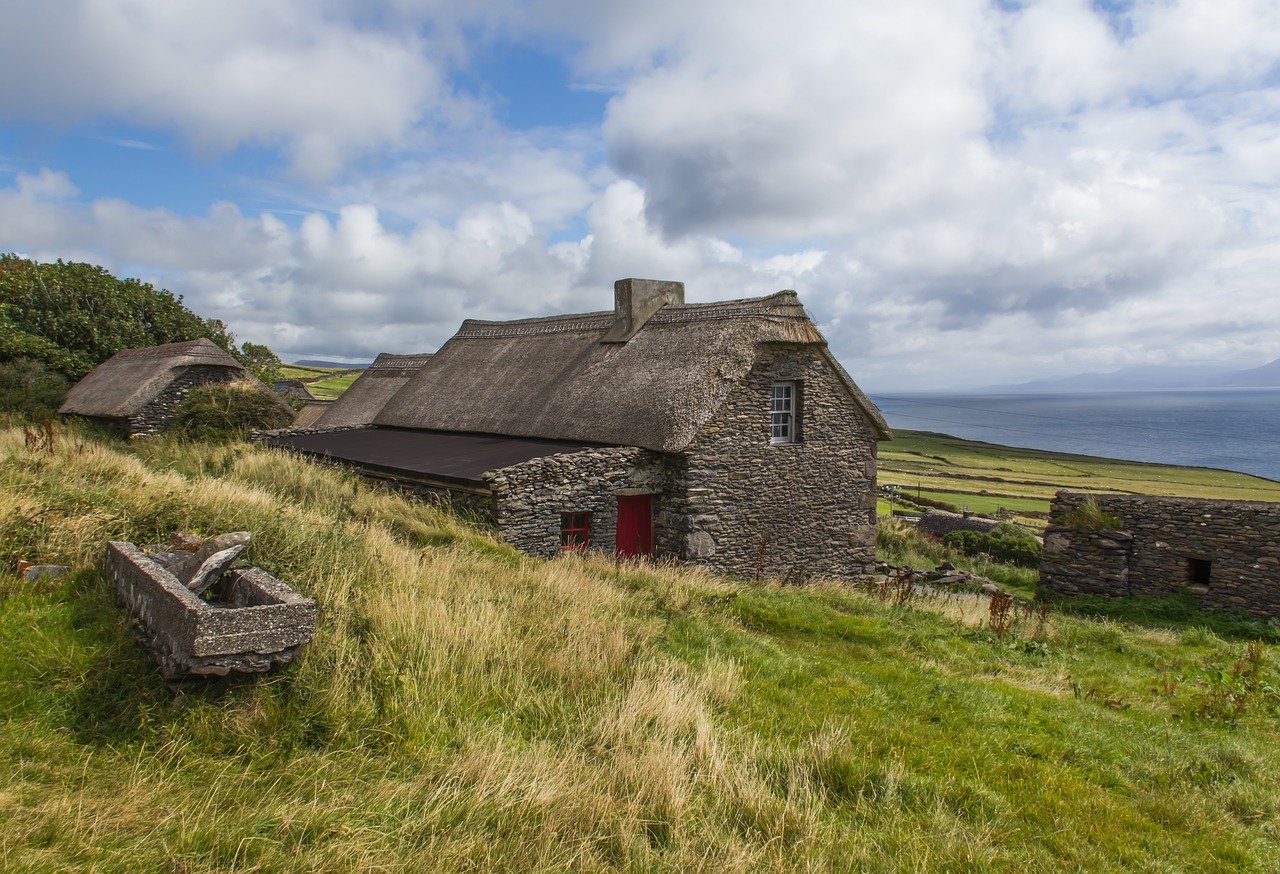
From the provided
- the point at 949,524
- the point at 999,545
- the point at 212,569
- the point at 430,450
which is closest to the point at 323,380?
the point at 949,524

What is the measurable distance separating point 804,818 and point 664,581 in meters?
5.91

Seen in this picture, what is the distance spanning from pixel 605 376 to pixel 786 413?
4.28 m

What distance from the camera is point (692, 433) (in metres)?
15.2

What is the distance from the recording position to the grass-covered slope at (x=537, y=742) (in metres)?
3.91

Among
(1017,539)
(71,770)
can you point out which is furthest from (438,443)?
(1017,539)

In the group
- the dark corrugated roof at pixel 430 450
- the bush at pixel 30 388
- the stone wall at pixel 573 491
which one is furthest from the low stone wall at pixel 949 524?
the bush at pixel 30 388

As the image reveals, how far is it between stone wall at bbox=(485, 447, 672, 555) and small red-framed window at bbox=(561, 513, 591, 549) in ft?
0.46

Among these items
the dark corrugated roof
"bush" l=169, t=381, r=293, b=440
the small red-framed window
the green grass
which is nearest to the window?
the dark corrugated roof

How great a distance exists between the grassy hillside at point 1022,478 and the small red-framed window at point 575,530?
2481 cm

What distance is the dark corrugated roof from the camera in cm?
1527

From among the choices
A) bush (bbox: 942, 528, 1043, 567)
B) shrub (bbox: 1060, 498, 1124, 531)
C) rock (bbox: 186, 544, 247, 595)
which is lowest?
bush (bbox: 942, 528, 1043, 567)

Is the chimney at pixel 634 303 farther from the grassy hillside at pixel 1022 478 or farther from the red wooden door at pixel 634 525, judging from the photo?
the grassy hillside at pixel 1022 478

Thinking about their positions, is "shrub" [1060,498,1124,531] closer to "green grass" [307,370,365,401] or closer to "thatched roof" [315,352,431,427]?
"thatched roof" [315,352,431,427]

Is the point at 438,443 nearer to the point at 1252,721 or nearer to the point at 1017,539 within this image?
the point at 1252,721
